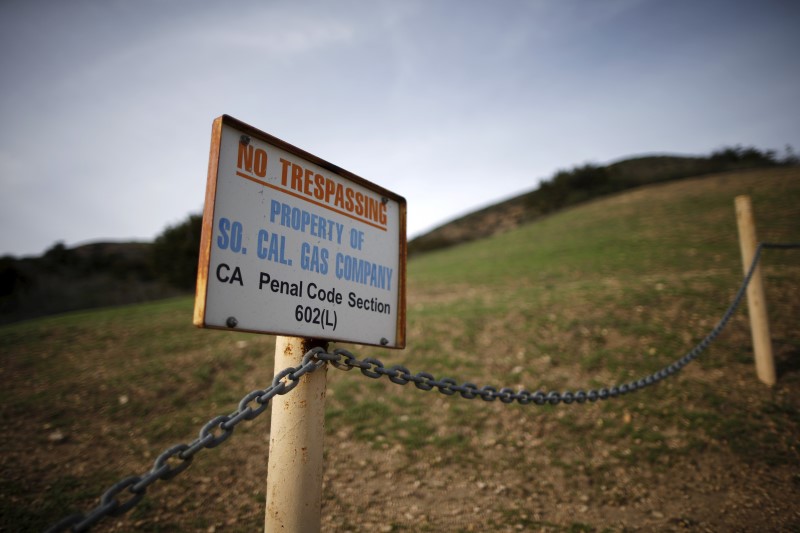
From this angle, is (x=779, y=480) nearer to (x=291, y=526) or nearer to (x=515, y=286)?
(x=291, y=526)

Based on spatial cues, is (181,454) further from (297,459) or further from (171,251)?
(171,251)

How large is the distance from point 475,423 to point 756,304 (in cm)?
365

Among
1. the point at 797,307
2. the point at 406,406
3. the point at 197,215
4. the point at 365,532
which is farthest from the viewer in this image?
the point at 197,215

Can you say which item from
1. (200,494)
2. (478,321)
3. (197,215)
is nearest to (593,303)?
(478,321)

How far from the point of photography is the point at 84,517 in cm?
104

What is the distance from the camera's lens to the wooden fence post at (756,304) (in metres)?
4.55

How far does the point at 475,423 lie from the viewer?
4.71 m

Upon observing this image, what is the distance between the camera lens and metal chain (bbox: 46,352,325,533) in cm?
100

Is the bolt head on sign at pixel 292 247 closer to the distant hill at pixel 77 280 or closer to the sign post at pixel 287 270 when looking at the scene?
the sign post at pixel 287 270

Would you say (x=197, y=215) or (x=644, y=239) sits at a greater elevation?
(x=197, y=215)

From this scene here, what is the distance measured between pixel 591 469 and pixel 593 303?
17.0ft

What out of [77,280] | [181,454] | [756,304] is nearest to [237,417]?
[181,454]

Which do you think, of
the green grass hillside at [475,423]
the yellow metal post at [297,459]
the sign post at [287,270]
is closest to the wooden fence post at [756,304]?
the green grass hillside at [475,423]

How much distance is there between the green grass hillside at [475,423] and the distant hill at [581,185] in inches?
934
